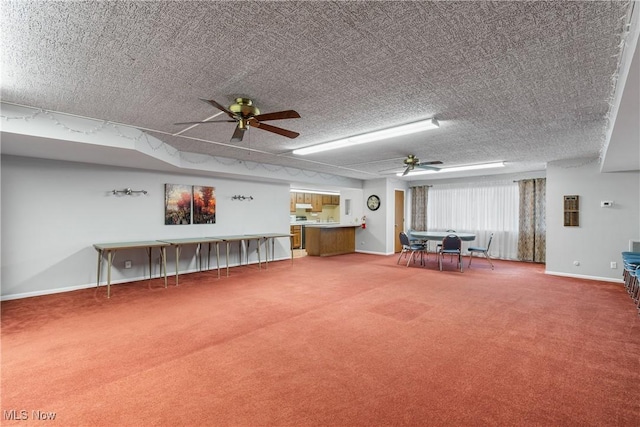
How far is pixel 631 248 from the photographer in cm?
511

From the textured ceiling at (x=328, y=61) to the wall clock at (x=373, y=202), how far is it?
5542 millimetres

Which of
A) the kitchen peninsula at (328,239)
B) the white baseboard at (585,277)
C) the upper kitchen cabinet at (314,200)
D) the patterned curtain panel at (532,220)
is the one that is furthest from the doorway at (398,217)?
the white baseboard at (585,277)

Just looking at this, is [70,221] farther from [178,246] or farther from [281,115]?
[281,115]

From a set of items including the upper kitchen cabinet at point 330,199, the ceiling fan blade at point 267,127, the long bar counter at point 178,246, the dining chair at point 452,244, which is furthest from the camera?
the upper kitchen cabinet at point 330,199

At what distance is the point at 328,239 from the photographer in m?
8.91

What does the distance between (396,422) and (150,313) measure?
3210 millimetres

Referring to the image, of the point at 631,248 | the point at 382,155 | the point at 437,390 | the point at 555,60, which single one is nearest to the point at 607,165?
the point at 631,248

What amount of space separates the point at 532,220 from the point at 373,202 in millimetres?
4235

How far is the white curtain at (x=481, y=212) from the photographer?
8.05 meters

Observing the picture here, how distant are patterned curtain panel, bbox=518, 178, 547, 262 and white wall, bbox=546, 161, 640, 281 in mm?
1598

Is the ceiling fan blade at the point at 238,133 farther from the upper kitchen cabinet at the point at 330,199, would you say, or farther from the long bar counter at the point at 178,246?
the upper kitchen cabinet at the point at 330,199

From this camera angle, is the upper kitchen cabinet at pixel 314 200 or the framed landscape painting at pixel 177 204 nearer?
the framed landscape painting at pixel 177 204

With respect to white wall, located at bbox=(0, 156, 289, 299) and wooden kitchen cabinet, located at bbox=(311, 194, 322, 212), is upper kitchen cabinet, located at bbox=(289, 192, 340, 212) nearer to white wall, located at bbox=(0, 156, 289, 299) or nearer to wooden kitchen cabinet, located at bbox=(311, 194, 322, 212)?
wooden kitchen cabinet, located at bbox=(311, 194, 322, 212)

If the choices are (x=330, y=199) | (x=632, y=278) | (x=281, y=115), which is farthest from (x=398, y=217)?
(x=281, y=115)
